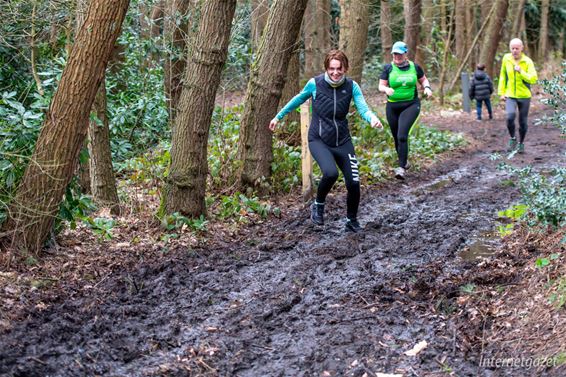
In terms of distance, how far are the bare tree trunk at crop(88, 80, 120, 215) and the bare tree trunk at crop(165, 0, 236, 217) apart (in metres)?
1.11

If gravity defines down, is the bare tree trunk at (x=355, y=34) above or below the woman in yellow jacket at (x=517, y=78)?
above

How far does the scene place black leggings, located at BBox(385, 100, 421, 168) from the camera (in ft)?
38.1

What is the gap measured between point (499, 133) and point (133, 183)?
11835 mm

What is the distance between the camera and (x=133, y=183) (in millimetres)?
10664

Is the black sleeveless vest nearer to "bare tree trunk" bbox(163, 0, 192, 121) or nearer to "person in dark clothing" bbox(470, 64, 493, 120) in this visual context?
"bare tree trunk" bbox(163, 0, 192, 121)

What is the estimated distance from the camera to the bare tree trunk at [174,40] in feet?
41.3

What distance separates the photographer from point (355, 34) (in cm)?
1493

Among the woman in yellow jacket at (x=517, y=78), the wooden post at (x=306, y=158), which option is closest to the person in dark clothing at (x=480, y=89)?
the woman in yellow jacket at (x=517, y=78)

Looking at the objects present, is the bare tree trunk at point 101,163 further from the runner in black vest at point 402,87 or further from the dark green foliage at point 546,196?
the dark green foliage at point 546,196

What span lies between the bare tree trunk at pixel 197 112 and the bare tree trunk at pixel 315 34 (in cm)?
744

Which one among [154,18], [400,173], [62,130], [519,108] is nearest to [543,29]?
[519,108]

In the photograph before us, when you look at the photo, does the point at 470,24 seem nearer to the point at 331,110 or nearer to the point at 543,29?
the point at 543,29

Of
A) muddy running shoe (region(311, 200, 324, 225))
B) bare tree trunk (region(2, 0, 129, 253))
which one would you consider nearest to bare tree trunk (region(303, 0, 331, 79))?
muddy running shoe (region(311, 200, 324, 225))

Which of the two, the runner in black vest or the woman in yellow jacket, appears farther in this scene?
the woman in yellow jacket
